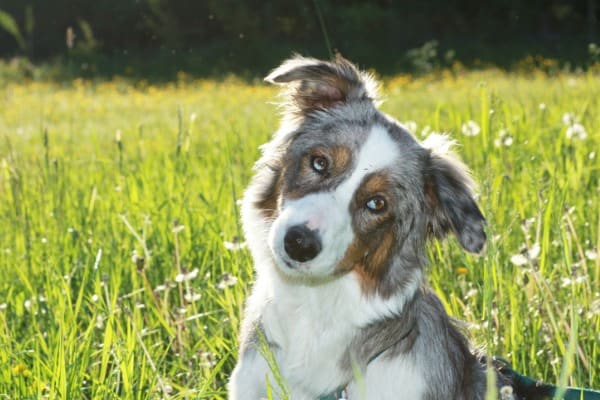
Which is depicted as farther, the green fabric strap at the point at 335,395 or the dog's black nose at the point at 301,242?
the green fabric strap at the point at 335,395

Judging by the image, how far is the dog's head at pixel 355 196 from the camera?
2.60 m

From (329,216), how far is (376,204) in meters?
0.30

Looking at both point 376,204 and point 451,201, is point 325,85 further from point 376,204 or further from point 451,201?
point 451,201

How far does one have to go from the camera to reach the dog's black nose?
2.51 meters

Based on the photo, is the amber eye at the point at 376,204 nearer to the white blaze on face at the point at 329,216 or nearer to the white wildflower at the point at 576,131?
the white blaze on face at the point at 329,216

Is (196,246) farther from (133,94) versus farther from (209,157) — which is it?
(133,94)

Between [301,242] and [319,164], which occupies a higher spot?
[319,164]

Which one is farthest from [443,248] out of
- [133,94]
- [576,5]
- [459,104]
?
[576,5]

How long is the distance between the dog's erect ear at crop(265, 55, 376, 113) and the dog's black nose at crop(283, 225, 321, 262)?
2.46 feet

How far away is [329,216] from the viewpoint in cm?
258

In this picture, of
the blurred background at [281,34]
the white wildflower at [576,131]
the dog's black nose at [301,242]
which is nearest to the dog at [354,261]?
the dog's black nose at [301,242]

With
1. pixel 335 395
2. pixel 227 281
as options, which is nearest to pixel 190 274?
pixel 227 281

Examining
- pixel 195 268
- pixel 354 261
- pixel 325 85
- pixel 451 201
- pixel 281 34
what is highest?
pixel 281 34

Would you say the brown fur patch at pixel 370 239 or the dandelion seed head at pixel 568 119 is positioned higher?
the dandelion seed head at pixel 568 119
